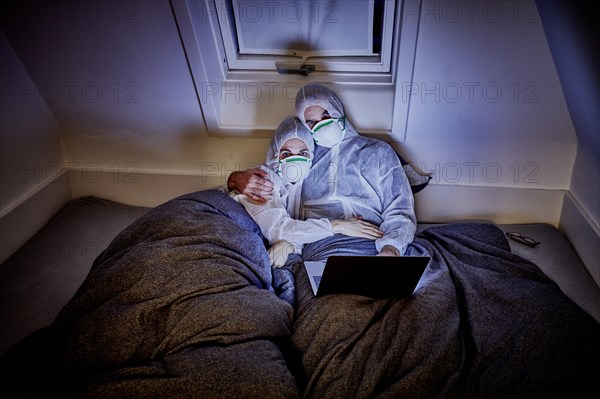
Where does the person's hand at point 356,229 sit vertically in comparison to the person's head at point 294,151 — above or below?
below

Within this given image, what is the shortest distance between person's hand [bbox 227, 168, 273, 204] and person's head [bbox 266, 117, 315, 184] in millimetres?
67

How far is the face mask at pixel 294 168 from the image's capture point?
5.44ft

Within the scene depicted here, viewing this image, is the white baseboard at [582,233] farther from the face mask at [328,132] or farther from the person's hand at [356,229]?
the face mask at [328,132]

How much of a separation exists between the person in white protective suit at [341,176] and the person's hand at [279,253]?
182 mm

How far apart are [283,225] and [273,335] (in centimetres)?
50

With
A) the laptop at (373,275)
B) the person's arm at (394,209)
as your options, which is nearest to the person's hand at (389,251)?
the person's arm at (394,209)

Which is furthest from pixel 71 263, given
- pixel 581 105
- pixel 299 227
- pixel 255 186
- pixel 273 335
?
pixel 581 105

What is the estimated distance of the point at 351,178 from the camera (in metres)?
1.73

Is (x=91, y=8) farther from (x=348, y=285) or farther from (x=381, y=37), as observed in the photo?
(x=348, y=285)

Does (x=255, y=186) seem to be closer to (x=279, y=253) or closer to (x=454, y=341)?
(x=279, y=253)

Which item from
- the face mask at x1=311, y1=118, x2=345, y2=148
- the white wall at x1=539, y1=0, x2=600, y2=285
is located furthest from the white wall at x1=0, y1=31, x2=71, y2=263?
the white wall at x1=539, y1=0, x2=600, y2=285

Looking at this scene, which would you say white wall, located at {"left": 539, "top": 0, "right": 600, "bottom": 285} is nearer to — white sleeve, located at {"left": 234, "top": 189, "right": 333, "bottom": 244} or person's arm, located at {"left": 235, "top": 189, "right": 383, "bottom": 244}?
person's arm, located at {"left": 235, "top": 189, "right": 383, "bottom": 244}

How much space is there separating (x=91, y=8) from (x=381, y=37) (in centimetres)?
105

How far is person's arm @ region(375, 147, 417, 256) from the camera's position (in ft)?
5.21
